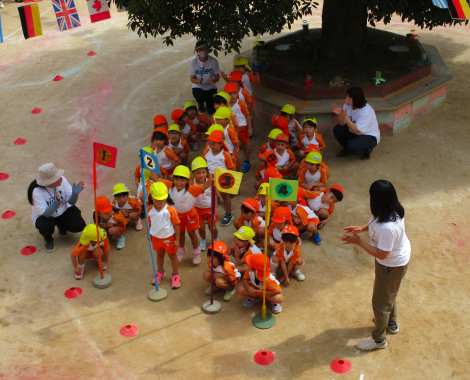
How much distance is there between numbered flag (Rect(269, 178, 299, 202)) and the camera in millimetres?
4465

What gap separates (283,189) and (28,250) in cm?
346

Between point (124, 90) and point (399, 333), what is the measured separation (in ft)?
25.0

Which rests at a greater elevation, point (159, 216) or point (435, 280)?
A: point (159, 216)

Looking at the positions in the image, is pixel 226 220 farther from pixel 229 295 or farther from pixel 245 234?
pixel 229 295

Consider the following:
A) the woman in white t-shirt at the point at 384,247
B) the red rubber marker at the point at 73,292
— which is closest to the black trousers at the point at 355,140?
the woman in white t-shirt at the point at 384,247

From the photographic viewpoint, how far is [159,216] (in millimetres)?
5055

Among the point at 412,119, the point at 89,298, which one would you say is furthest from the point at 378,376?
the point at 412,119

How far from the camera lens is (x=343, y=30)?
8.41 metres

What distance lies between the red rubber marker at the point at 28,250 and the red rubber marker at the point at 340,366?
3862mm

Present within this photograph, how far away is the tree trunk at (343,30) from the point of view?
8248 millimetres

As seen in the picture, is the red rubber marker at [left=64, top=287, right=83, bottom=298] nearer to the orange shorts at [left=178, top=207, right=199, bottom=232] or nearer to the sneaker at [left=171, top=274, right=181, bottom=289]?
the sneaker at [left=171, top=274, right=181, bottom=289]

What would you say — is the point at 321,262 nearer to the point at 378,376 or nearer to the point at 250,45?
the point at 378,376

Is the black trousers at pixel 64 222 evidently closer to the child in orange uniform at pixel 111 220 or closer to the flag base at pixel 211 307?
the child in orange uniform at pixel 111 220

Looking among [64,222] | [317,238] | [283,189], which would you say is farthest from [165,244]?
[317,238]
